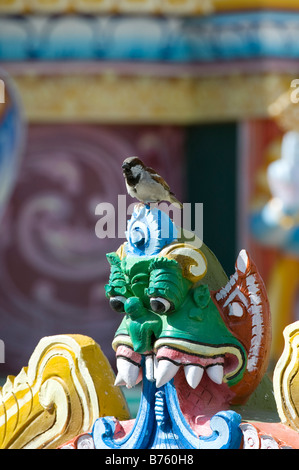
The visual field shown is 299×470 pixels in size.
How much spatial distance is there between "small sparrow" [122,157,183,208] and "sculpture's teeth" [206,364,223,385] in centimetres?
41

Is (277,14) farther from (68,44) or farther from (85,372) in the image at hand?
(85,372)

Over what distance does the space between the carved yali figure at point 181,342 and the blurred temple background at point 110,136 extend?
179 inches

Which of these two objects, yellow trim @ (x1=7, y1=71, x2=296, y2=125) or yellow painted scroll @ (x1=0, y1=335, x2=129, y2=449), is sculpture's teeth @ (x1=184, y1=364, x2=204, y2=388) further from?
yellow trim @ (x1=7, y1=71, x2=296, y2=125)

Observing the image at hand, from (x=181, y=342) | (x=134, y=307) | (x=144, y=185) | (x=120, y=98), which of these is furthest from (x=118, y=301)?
(x=120, y=98)

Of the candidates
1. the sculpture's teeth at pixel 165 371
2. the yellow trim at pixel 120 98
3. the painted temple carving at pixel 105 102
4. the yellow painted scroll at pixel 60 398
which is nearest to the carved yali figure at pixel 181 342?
the sculpture's teeth at pixel 165 371

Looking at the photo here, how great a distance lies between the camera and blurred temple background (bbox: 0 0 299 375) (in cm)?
706

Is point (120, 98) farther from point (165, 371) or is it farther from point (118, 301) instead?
point (165, 371)

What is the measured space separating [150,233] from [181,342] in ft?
0.80

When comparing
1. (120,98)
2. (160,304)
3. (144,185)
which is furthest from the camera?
(120,98)

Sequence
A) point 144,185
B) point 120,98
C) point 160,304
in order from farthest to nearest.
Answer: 1. point 120,98
2. point 144,185
3. point 160,304

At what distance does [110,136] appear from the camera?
287 inches

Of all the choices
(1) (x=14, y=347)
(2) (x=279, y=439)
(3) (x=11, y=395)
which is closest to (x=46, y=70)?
(1) (x=14, y=347)

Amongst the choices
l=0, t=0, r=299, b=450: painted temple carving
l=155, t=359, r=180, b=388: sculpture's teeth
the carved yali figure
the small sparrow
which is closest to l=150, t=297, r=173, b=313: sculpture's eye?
the carved yali figure

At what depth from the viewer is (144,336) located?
7.89 feet
